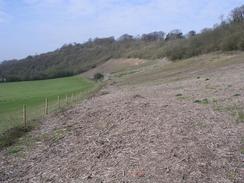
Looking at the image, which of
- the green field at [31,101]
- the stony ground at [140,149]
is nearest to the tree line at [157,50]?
the green field at [31,101]

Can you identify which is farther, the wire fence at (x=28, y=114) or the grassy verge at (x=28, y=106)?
the wire fence at (x=28, y=114)

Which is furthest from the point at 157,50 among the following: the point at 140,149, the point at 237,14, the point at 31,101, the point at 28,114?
the point at 140,149

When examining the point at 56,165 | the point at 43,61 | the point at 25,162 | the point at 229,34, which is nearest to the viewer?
the point at 56,165

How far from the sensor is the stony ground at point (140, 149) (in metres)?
9.80

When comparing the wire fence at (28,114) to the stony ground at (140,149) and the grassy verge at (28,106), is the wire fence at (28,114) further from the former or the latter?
the stony ground at (140,149)

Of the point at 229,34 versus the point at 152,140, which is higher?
the point at 229,34

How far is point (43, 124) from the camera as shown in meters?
20.0

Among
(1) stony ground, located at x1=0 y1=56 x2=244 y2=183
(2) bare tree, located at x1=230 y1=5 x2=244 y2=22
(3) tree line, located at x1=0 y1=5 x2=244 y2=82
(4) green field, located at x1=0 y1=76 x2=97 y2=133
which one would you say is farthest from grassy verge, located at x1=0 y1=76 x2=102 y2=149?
(2) bare tree, located at x1=230 y1=5 x2=244 y2=22

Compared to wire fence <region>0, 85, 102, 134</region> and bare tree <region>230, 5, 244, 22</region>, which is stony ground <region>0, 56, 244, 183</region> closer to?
wire fence <region>0, 85, 102, 134</region>

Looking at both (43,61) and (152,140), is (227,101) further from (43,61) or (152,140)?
(43,61)

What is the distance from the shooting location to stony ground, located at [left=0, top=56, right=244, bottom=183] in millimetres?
9805

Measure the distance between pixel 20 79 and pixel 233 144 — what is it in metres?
117

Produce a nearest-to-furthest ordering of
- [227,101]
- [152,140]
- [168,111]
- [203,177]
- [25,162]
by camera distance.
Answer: [203,177] < [25,162] < [152,140] < [168,111] < [227,101]

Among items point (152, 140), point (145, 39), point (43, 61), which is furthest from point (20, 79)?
point (152, 140)
